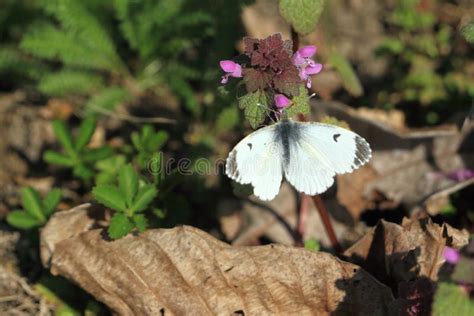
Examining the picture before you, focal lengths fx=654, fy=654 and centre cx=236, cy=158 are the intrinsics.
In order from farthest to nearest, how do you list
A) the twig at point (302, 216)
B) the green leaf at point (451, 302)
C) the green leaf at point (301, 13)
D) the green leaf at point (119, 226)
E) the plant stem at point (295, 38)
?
the twig at point (302, 216)
the plant stem at point (295, 38)
the green leaf at point (301, 13)
the green leaf at point (119, 226)
the green leaf at point (451, 302)

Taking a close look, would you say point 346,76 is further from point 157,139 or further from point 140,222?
point 140,222

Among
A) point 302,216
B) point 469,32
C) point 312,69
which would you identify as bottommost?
point 302,216

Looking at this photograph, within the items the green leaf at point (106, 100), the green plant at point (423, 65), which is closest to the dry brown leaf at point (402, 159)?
the green plant at point (423, 65)

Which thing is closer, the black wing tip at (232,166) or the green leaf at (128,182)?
the black wing tip at (232,166)

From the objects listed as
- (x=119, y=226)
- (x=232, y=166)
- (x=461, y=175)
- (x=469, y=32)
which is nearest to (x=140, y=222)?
(x=119, y=226)

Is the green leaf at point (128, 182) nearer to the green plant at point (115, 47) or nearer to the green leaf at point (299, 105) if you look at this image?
the green leaf at point (299, 105)

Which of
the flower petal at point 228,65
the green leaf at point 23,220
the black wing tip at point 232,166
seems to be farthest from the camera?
the green leaf at point 23,220

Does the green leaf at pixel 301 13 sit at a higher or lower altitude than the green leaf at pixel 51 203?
higher

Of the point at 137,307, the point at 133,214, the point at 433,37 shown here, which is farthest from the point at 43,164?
the point at 433,37

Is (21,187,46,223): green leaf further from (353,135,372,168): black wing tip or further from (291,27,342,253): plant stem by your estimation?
(353,135,372,168): black wing tip
